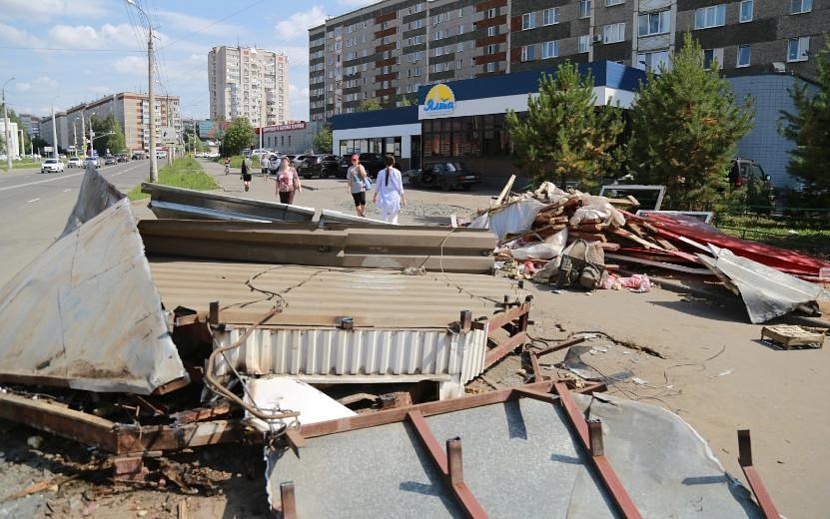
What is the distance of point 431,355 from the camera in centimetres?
397

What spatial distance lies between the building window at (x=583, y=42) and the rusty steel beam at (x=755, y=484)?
156ft

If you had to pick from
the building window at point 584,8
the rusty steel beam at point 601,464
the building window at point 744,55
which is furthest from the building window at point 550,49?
the rusty steel beam at point 601,464

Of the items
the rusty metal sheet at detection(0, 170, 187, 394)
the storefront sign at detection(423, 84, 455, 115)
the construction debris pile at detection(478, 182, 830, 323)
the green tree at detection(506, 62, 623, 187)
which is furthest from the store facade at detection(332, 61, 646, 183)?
the rusty metal sheet at detection(0, 170, 187, 394)

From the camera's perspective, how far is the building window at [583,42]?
1823 inches

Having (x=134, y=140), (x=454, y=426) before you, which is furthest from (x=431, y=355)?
(x=134, y=140)

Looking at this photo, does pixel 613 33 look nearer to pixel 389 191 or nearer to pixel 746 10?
pixel 746 10

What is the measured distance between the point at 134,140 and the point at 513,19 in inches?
5652

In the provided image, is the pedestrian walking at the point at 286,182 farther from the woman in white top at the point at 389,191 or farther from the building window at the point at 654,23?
the building window at the point at 654,23

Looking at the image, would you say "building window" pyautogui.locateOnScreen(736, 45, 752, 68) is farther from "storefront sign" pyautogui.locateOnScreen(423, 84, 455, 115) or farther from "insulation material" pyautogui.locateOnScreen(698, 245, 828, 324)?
"insulation material" pyautogui.locateOnScreen(698, 245, 828, 324)

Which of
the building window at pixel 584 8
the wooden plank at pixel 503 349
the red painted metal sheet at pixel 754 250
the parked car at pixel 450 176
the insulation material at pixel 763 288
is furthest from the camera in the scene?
the building window at pixel 584 8

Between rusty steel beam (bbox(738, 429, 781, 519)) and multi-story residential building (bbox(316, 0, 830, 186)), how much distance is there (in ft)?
54.2

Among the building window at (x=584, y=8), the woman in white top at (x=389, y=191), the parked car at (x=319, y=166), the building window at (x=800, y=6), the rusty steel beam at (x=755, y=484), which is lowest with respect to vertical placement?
the rusty steel beam at (x=755, y=484)

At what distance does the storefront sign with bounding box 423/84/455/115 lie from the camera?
36.3m

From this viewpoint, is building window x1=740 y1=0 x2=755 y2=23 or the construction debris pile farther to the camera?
building window x1=740 y1=0 x2=755 y2=23
